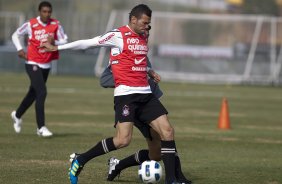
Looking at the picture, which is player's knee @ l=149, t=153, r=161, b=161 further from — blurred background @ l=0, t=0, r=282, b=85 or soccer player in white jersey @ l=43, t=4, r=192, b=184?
blurred background @ l=0, t=0, r=282, b=85

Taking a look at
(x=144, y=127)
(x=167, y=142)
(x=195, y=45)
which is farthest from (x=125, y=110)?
(x=195, y=45)

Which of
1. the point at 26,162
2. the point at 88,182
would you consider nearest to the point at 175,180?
the point at 88,182

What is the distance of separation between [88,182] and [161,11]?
3276cm

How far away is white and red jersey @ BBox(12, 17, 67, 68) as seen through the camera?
1549 cm

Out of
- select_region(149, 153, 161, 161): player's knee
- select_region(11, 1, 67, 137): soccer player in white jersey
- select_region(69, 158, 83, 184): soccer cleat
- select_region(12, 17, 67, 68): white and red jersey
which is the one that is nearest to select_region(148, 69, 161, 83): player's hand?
select_region(149, 153, 161, 161): player's knee

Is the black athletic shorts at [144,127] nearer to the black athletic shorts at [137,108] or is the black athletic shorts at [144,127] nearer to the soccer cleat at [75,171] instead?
Result: the black athletic shorts at [137,108]

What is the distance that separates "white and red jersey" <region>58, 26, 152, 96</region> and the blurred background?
2973cm

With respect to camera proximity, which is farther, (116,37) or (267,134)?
(267,134)

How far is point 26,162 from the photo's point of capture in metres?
11.9

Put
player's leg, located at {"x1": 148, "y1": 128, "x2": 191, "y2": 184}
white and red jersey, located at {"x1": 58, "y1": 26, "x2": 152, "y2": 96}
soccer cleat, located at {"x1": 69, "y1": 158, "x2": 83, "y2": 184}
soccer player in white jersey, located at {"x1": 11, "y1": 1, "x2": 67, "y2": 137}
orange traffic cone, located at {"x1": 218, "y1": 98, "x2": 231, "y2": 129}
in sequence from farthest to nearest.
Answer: orange traffic cone, located at {"x1": 218, "y1": 98, "x2": 231, "y2": 129}
soccer player in white jersey, located at {"x1": 11, "y1": 1, "x2": 67, "y2": 137}
player's leg, located at {"x1": 148, "y1": 128, "x2": 191, "y2": 184}
white and red jersey, located at {"x1": 58, "y1": 26, "x2": 152, "y2": 96}
soccer cleat, located at {"x1": 69, "y1": 158, "x2": 83, "y2": 184}

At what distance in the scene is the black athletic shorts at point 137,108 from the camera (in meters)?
9.83

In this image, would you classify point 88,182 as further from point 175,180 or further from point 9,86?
point 9,86

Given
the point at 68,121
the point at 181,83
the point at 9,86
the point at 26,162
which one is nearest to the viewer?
the point at 26,162

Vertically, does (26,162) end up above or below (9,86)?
above
